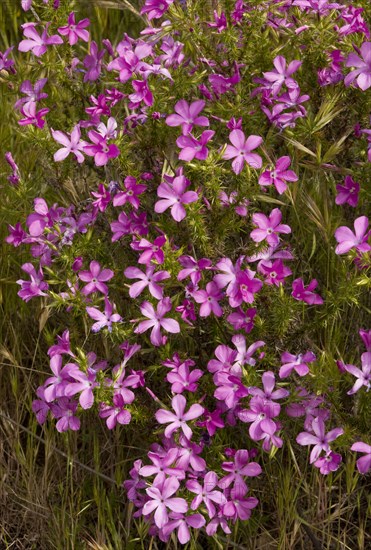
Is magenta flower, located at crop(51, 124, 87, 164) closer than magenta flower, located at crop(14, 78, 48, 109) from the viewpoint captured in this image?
Yes

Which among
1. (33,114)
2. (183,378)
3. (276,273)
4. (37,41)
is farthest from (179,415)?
(37,41)

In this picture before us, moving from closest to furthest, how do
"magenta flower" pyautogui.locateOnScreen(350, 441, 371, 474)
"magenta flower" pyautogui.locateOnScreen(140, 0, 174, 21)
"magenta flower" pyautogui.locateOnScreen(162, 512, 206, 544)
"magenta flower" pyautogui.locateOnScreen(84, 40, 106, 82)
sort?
"magenta flower" pyautogui.locateOnScreen(350, 441, 371, 474) < "magenta flower" pyautogui.locateOnScreen(162, 512, 206, 544) < "magenta flower" pyautogui.locateOnScreen(140, 0, 174, 21) < "magenta flower" pyautogui.locateOnScreen(84, 40, 106, 82)

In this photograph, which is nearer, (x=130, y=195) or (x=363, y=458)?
(x=363, y=458)

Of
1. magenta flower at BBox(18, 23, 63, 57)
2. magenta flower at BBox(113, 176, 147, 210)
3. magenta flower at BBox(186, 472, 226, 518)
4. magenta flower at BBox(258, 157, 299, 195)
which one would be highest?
magenta flower at BBox(18, 23, 63, 57)

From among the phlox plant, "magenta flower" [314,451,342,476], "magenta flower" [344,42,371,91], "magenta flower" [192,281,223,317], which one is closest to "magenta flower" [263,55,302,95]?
the phlox plant

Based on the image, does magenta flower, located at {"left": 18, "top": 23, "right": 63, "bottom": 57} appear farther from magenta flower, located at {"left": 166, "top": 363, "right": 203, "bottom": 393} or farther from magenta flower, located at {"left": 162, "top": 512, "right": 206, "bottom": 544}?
magenta flower, located at {"left": 162, "top": 512, "right": 206, "bottom": 544}

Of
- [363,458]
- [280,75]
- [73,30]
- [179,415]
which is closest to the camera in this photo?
[363,458]

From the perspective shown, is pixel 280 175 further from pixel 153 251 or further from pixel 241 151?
pixel 153 251
